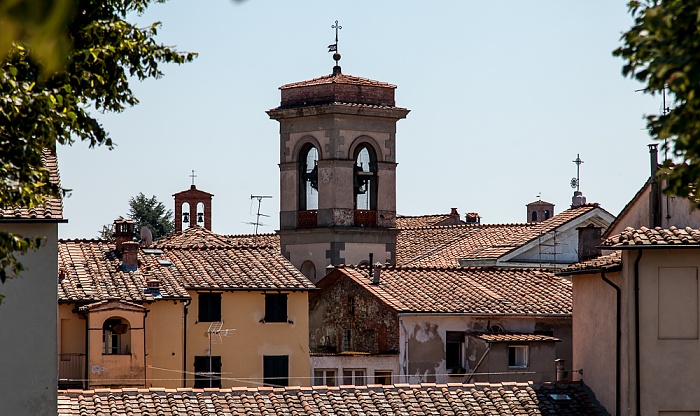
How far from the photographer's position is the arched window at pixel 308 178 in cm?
4612

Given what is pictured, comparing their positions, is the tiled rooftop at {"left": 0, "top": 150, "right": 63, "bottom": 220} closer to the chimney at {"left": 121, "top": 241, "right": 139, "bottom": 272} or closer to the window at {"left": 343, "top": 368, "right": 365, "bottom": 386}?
the chimney at {"left": 121, "top": 241, "right": 139, "bottom": 272}

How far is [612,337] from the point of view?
23.7 metres

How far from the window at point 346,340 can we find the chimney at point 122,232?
6.12 metres

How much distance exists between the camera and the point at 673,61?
19.5 ft

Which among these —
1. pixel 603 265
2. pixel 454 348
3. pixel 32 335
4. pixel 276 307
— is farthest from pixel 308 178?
pixel 32 335

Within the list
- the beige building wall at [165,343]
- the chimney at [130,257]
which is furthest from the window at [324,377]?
the chimney at [130,257]

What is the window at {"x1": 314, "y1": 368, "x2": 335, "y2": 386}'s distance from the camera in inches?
1391

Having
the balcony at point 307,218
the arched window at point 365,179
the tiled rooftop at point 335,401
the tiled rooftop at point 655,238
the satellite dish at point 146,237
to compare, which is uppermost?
the arched window at point 365,179

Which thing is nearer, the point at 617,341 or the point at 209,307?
the point at 617,341

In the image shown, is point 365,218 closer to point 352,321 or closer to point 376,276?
point 352,321

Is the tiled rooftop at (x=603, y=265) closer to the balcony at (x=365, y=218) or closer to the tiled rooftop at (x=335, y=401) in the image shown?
the tiled rooftop at (x=335, y=401)

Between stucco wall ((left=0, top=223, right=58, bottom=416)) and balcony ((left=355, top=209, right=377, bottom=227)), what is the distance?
26.6m

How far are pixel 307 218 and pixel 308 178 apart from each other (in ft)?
4.52

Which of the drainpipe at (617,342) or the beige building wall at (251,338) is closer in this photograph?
the drainpipe at (617,342)
